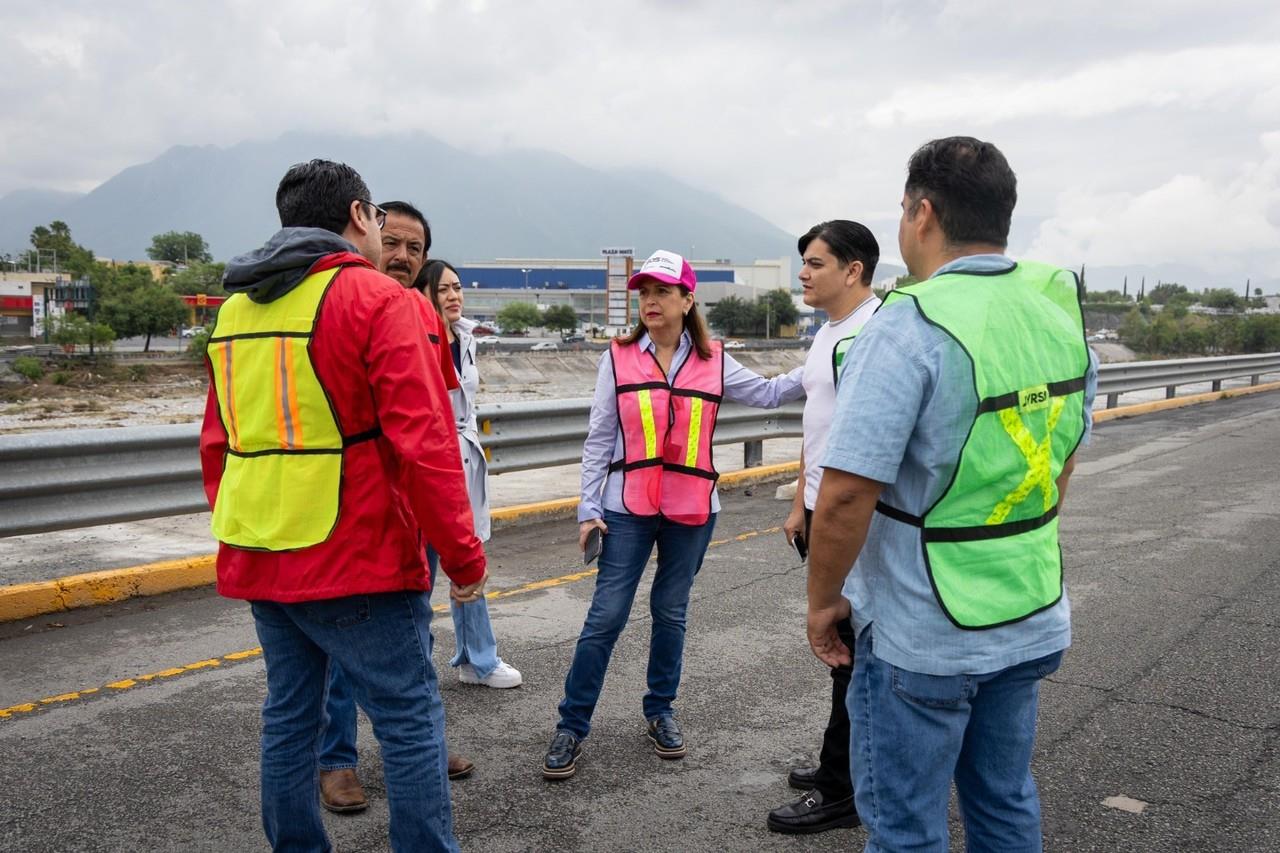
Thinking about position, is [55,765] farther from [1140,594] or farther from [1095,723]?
[1140,594]

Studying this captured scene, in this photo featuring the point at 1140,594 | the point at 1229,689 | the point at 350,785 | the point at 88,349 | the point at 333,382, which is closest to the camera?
the point at 333,382

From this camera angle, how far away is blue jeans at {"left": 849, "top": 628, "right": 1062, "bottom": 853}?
211cm

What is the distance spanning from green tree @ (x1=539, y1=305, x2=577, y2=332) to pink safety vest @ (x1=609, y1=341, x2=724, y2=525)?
385 ft

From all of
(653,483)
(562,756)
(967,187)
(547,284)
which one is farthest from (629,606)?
(547,284)

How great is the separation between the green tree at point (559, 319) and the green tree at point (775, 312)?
860 inches

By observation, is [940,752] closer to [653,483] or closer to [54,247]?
[653,483]

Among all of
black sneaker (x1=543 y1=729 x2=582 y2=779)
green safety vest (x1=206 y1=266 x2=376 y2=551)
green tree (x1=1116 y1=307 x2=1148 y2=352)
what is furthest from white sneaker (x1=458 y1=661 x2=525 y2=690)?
green tree (x1=1116 y1=307 x2=1148 y2=352)

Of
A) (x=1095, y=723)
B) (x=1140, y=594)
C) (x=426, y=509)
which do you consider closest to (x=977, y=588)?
(x=426, y=509)

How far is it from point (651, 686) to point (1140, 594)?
11.7 ft

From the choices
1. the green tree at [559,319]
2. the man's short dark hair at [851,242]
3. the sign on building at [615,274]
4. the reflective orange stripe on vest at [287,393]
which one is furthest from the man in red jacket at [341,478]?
the green tree at [559,319]

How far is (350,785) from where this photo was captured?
350 centimetres

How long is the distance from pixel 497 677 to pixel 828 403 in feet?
6.81

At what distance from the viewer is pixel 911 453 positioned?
2.10 m

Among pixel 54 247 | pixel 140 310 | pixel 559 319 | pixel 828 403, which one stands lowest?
pixel 828 403
